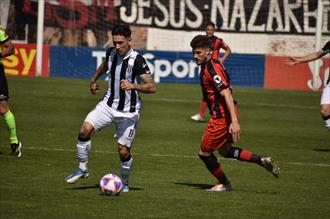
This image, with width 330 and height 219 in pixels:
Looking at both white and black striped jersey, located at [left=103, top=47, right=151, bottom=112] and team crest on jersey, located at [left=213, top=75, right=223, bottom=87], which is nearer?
team crest on jersey, located at [left=213, top=75, right=223, bottom=87]

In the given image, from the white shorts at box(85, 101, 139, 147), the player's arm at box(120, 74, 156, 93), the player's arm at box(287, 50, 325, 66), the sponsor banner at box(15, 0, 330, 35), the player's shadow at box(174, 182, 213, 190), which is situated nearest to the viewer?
the player's arm at box(120, 74, 156, 93)

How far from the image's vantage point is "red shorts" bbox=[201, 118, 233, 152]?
1136cm

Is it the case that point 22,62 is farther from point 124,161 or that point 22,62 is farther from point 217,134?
point 217,134

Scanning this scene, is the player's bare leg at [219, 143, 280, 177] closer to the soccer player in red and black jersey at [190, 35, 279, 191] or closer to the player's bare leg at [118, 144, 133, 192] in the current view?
the soccer player in red and black jersey at [190, 35, 279, 191]

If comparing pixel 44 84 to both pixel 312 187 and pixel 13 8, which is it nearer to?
pixel 13 8

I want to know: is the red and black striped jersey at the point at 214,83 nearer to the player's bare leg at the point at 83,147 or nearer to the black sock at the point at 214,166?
the black sock at the point at 214,166

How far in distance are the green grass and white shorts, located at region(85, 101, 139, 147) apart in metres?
0.73

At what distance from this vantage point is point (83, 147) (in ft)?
36.9

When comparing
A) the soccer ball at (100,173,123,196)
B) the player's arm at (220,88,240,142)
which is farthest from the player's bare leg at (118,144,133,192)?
the player's arm at (220,88,240,142)

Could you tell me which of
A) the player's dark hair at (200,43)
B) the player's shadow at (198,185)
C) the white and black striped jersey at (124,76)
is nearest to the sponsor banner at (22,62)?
the player's shadow at (198,185)

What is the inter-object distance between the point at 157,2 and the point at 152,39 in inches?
243

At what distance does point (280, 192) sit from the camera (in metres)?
11.8

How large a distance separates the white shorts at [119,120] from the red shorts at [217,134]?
100 cm

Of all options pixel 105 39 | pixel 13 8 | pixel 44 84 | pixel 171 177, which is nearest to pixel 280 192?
pixel 171 177
